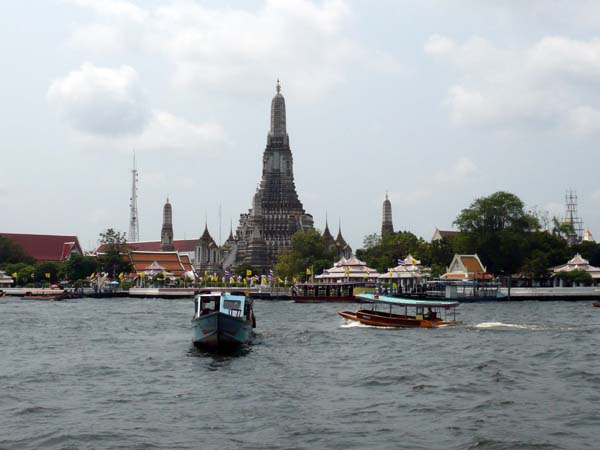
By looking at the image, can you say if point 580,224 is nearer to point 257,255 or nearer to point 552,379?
point 257,255

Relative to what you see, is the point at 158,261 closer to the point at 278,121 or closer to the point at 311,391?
the point at 278,121

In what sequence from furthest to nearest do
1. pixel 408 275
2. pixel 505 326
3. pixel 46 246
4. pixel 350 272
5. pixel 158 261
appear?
1. pixel 46 246
2. pixel 158 261
3. pixel 350 272
4. pixel 408 275
5. pixel 505 326

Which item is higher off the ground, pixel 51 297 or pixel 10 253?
pixel 10 253

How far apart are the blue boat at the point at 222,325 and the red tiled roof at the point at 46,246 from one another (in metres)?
118

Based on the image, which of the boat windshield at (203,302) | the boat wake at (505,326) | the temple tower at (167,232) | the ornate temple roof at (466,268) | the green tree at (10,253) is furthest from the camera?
the temple tower at (167,232)

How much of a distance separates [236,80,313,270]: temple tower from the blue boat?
368 feet

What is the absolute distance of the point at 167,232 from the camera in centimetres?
17312

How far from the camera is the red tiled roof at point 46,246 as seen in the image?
502 ft

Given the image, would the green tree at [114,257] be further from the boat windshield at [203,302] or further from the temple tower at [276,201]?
the boat windshield at [203,302]

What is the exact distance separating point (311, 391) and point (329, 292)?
69.0 meters

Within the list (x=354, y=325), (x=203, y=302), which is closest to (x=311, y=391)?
(x=203, y=302)

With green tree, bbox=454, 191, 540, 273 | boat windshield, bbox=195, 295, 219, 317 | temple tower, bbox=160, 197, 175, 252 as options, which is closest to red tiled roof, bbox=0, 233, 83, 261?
temple tower, bbox=160, 197, 175, 252

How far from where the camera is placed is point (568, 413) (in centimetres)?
2316

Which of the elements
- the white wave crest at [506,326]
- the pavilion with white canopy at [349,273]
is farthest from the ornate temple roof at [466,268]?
the white wave crest at [506,326]
